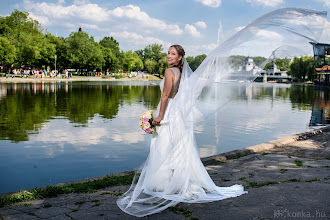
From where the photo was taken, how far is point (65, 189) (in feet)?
16.1

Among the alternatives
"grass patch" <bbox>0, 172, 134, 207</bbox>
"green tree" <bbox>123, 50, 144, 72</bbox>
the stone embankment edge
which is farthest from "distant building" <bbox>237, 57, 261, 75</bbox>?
"green tree" <bbox>123, 50, 144, 72</bbox>

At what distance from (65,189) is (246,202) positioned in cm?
270

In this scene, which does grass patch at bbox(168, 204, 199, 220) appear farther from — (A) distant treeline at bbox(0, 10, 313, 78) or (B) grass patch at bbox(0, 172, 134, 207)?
(A) distant treeline at bbox(0, 10, 313, 78)

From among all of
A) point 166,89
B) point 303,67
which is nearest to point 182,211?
point 166,89

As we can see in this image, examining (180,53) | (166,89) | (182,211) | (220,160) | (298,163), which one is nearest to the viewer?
(182,211)

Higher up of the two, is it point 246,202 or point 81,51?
point 81,51

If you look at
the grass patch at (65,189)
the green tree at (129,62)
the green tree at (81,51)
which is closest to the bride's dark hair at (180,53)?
the grass patch at (65,189)

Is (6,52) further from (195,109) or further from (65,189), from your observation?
(195,109)

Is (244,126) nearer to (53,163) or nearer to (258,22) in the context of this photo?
(53,163)

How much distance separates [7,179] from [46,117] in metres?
8.39

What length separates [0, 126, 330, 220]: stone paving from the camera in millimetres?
3795

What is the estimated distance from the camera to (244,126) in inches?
548

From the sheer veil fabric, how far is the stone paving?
0.94ft

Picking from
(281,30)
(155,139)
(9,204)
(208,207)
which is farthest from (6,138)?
(281,30)
